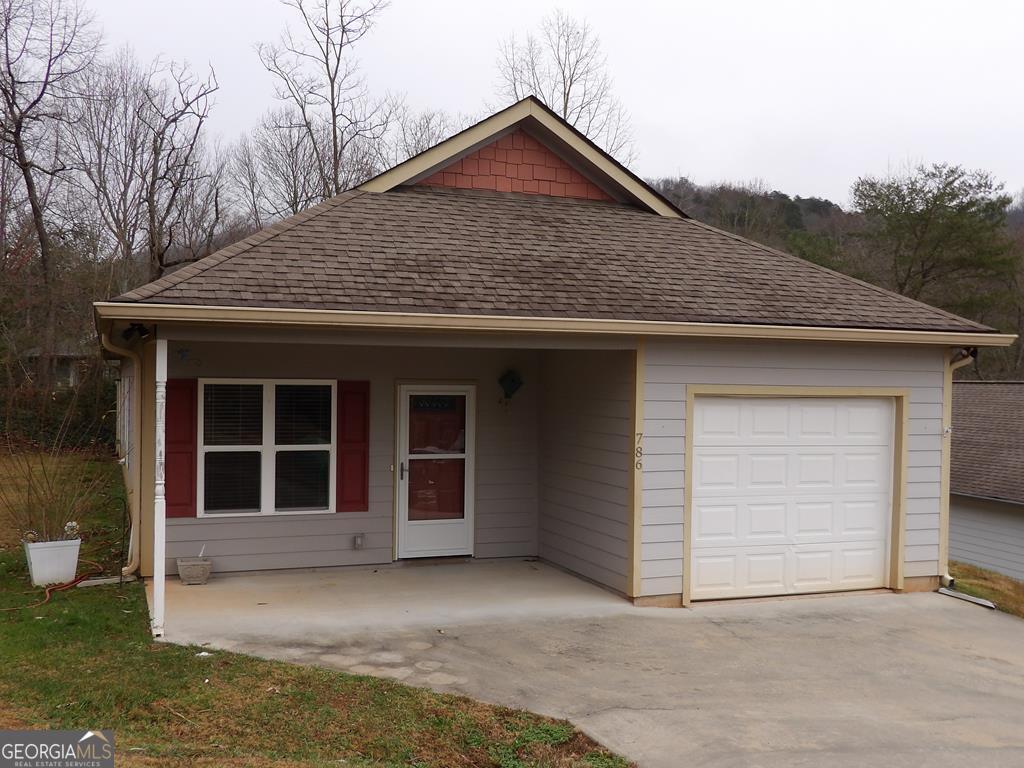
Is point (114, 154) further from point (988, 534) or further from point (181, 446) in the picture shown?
point (988, 534)

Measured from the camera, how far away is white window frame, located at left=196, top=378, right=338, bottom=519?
8984 mm

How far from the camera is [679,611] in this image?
826cm

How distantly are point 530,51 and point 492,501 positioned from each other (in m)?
19.6

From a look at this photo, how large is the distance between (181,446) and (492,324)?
348cm

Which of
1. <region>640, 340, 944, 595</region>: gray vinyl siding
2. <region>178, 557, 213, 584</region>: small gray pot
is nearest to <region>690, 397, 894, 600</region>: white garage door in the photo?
<region>640, 340, 944, 595</region>: gray vinyl siding

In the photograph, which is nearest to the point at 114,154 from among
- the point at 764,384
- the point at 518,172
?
the point at 518,172

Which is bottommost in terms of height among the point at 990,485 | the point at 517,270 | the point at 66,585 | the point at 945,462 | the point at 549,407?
the point at 990,485

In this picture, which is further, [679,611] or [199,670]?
[679,611]

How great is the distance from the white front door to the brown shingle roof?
1.71 m

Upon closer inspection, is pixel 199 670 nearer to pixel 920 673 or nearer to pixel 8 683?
pixel 8 683

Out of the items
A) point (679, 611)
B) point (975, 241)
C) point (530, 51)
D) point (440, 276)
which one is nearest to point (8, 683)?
point (440, 276)

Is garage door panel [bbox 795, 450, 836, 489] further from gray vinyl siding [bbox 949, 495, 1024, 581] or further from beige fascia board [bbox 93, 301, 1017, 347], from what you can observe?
gray vinyl siding [bbox 949, 495, 1024, 581]

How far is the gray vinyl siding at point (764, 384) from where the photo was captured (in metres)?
8.34

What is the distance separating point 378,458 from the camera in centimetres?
963
